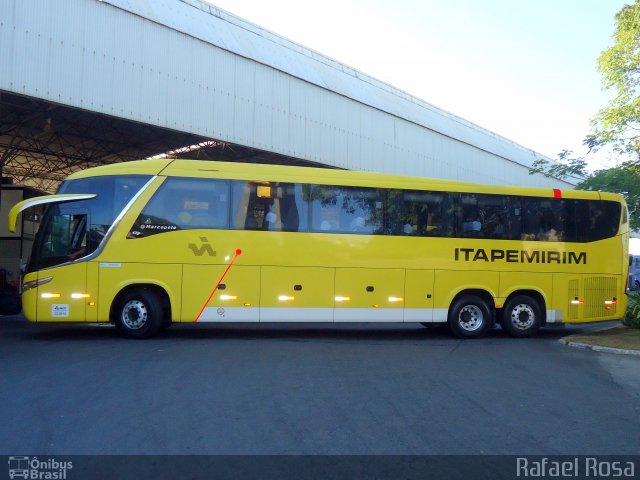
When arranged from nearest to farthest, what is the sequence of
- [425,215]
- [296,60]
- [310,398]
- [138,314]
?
1. [310,398]
2. [138,314]
3. [425,215]
4. [296,60]

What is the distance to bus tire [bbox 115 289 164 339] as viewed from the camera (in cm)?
1132

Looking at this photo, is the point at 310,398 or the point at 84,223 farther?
the point at 84,223

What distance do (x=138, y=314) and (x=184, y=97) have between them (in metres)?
9.24

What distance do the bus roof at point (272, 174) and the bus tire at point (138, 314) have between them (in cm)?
251

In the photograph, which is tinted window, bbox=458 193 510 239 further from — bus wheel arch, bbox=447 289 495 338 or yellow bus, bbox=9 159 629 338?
bus wheel arch, bbox=447 289 495 338

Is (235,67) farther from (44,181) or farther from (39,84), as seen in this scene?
(44,181)

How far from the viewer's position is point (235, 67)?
65.3ft

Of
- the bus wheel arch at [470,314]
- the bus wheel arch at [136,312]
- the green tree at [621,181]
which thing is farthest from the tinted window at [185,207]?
the green tree at [621,181]

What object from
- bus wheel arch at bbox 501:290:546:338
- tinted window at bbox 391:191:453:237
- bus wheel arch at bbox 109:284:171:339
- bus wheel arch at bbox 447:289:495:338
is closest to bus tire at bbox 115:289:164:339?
bus wheel arch at bbox 109:284:171:339

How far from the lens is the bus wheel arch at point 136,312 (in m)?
11.3

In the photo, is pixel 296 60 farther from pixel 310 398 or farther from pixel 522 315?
pixel 310 398

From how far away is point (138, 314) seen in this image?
37.3 ft
